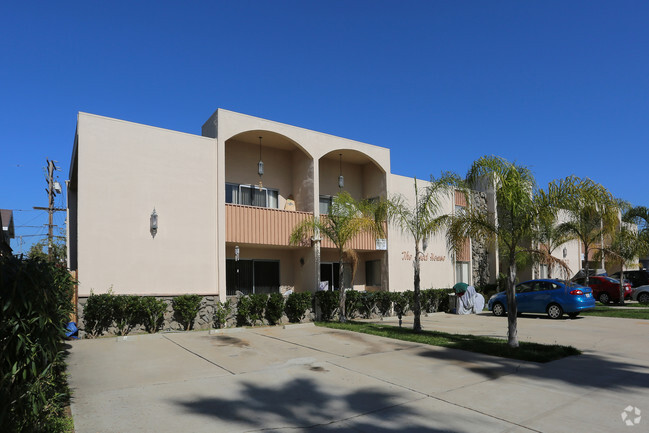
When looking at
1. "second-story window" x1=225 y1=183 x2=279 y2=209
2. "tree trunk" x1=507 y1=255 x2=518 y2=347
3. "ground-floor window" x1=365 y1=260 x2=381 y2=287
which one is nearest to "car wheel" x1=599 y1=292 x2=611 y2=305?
"ground-floor window" x1=365 y1=260 x2=381 y2=287

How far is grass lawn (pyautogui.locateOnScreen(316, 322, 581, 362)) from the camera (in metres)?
9.78

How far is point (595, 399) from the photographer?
675 cm

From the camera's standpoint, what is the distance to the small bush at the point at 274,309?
16.4 meters

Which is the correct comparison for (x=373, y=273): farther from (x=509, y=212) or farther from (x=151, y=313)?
(x=509, y=212)

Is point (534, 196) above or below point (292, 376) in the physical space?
above

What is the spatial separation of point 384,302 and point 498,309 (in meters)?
5.09

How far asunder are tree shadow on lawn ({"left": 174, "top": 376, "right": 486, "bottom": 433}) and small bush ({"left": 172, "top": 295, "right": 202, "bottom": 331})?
799 centimetres

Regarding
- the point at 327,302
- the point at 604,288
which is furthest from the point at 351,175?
the point at 604,288

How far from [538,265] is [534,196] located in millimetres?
19473

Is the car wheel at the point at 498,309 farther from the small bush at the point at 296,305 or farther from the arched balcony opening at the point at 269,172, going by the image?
the arched balcony opening at the point at 269,172

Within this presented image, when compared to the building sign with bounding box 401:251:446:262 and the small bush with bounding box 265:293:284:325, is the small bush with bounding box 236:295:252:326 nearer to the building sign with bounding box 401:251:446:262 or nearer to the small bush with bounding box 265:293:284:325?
the small bush with bounding box 265:293:284:325

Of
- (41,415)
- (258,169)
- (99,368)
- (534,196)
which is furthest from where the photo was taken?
(258,169)

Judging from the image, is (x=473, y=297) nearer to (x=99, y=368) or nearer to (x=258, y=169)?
(x=258, y=169)

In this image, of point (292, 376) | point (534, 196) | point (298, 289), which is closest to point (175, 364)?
point (292, 376)
